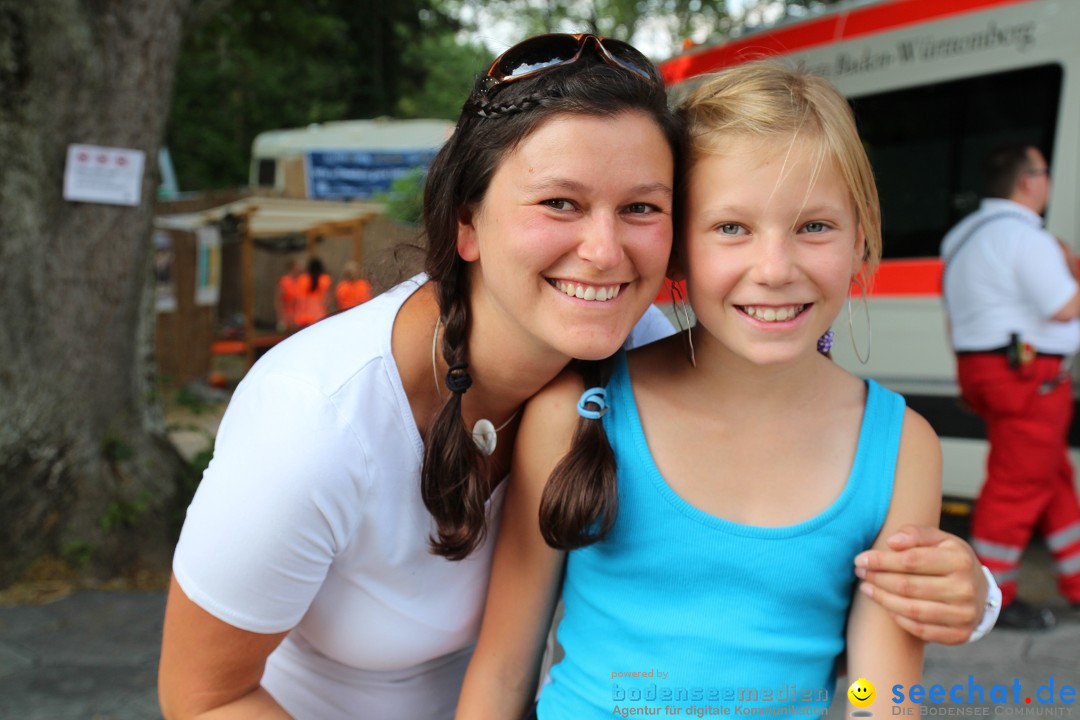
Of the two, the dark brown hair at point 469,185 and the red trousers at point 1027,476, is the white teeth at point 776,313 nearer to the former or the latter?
the dark brown hair at point 469,185

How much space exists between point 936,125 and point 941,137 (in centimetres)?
7

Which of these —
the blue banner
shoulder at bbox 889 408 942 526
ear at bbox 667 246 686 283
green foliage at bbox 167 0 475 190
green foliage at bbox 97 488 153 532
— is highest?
green foliage at bbox 167 0 475 190

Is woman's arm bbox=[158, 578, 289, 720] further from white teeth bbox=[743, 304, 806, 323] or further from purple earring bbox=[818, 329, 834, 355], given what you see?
purple earring bbox=[818, 329, 834, 355]

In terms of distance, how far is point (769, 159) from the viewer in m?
1.52

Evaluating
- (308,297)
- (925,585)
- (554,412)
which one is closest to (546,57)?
(554,412)

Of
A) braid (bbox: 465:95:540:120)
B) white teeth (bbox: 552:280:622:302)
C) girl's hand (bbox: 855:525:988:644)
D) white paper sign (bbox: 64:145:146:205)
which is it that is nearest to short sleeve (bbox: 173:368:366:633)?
white teeth (bbox: 552:280:622:302)

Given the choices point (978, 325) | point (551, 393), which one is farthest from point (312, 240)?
point (551, 393)

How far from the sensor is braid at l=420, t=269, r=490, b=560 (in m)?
1.58

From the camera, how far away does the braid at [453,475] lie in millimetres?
1579

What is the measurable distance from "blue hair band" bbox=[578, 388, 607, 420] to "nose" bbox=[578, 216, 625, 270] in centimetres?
26

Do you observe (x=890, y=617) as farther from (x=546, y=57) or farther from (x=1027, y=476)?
(x=1027, y=476)

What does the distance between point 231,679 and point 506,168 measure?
96cm

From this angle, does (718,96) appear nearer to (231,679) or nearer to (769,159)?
(769,159)

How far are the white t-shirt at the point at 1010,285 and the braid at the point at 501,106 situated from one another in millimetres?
3468
